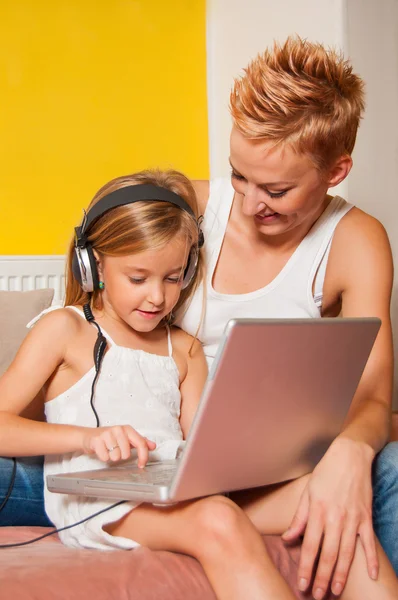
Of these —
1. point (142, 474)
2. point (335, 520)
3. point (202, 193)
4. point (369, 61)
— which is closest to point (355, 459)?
point (335, 520)

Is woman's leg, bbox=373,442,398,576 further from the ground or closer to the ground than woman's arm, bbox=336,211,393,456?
closer to the ground

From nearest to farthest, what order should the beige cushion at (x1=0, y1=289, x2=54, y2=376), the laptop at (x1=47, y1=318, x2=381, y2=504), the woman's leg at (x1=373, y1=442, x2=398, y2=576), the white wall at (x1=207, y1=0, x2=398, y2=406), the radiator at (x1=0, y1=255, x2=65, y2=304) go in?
the laptop at (x1=47, y1=318, x2=381, y2=504) → the woman's leg at (x1=373, y1=442, x2=398, y2=576) → the beige cushion at (x1=0, y1=289, x2=54, y2=376) → the white wall at (x1=207, y1=0, x2=398, y2=406) → the radiator at (x1=0, y1=255, x2=65, y2=304)

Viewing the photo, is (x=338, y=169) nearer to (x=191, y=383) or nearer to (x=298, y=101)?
(x=298, y=101)

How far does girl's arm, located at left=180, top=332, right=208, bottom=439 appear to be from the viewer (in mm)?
1558

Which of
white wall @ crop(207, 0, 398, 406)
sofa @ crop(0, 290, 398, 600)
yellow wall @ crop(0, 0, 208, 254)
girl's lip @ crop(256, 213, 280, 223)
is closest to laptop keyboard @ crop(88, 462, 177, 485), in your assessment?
sofa @ crop(0, 290, 398, 600)

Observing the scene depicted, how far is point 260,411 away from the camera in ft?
3.42

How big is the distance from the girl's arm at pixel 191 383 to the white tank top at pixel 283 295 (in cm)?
4

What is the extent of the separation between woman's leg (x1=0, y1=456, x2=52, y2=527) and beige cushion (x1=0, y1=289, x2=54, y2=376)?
14.7 inches

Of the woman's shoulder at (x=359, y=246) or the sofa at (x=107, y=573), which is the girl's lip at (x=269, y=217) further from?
the sofa at (x=107, y=573)

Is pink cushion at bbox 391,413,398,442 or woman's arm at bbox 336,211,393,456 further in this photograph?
pink cushion at bbox 391,413,398,442

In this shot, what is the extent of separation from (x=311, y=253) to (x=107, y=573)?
780mm

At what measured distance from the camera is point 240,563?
3.43ft

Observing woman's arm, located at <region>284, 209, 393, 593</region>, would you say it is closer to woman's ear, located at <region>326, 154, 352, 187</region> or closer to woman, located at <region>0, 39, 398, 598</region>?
woman, located at <region>0, 39, 398, 598</region>

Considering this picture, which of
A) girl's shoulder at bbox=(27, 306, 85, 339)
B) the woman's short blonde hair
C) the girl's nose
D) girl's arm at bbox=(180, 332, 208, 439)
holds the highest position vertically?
the woman's short blonde hair
